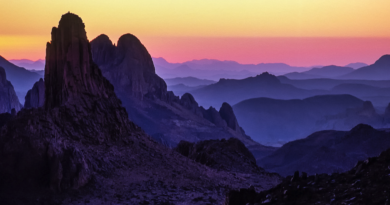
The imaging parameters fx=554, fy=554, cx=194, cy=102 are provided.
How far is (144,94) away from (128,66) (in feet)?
36.0

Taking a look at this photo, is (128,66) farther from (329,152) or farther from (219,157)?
(219,157)

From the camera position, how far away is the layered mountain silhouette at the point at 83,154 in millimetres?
50562

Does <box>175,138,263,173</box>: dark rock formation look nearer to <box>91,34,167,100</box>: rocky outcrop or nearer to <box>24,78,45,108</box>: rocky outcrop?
<box>24,78,45,108</box>: rocky outcrop

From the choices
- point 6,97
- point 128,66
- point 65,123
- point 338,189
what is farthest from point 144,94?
point 338,189

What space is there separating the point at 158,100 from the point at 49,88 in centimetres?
12911

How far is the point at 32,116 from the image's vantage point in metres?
54.2

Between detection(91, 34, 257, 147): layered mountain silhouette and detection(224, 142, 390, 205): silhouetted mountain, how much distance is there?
143m

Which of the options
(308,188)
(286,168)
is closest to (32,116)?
A: (308,188)

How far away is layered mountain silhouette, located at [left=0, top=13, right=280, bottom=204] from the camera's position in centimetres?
5056

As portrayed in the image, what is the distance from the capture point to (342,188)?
2589 centimetres

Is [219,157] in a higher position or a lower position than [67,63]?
lower

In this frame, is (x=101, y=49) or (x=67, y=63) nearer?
(x=67, y=63)

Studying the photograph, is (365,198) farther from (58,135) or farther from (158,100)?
(158,100)

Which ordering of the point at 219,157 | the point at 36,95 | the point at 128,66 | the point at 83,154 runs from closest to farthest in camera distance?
the point at 83,154, the point at 219,157, the point at 36,95, the point at 128,66
